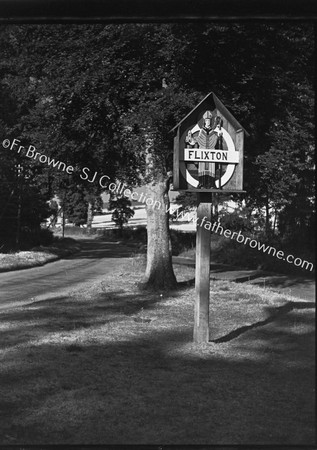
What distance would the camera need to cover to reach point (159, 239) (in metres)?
2.98

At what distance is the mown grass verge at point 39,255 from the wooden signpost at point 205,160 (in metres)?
0.72

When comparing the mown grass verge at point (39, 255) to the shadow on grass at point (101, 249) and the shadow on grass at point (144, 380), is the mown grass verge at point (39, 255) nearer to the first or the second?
the shadow on grass at point (101, 249)

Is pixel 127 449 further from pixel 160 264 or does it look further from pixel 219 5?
pixel 219 5

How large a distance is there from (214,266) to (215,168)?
624 mm

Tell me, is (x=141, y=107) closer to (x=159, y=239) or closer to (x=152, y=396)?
(x=159, y=239)

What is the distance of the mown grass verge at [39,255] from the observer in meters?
2.59

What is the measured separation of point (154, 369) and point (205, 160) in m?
1.06

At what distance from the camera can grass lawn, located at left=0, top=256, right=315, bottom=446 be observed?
7.02 feet

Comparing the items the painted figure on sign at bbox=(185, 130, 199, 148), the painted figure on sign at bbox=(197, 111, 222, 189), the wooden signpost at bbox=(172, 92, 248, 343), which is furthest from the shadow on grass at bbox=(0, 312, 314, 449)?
the painted figure on sign at bbox=(185, 130, 199, 148)

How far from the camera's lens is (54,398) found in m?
2.40

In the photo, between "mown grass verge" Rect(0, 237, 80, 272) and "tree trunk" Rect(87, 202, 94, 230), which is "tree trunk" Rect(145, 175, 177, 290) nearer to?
"tree trunk" Rect(87, 202, 94, 230)

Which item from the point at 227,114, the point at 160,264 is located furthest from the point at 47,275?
the point at 227,114

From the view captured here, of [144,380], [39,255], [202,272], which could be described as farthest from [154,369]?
[39,255]

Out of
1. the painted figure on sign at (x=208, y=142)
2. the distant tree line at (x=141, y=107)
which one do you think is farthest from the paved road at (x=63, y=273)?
the painted figure on sign at (x=208, y=142)
